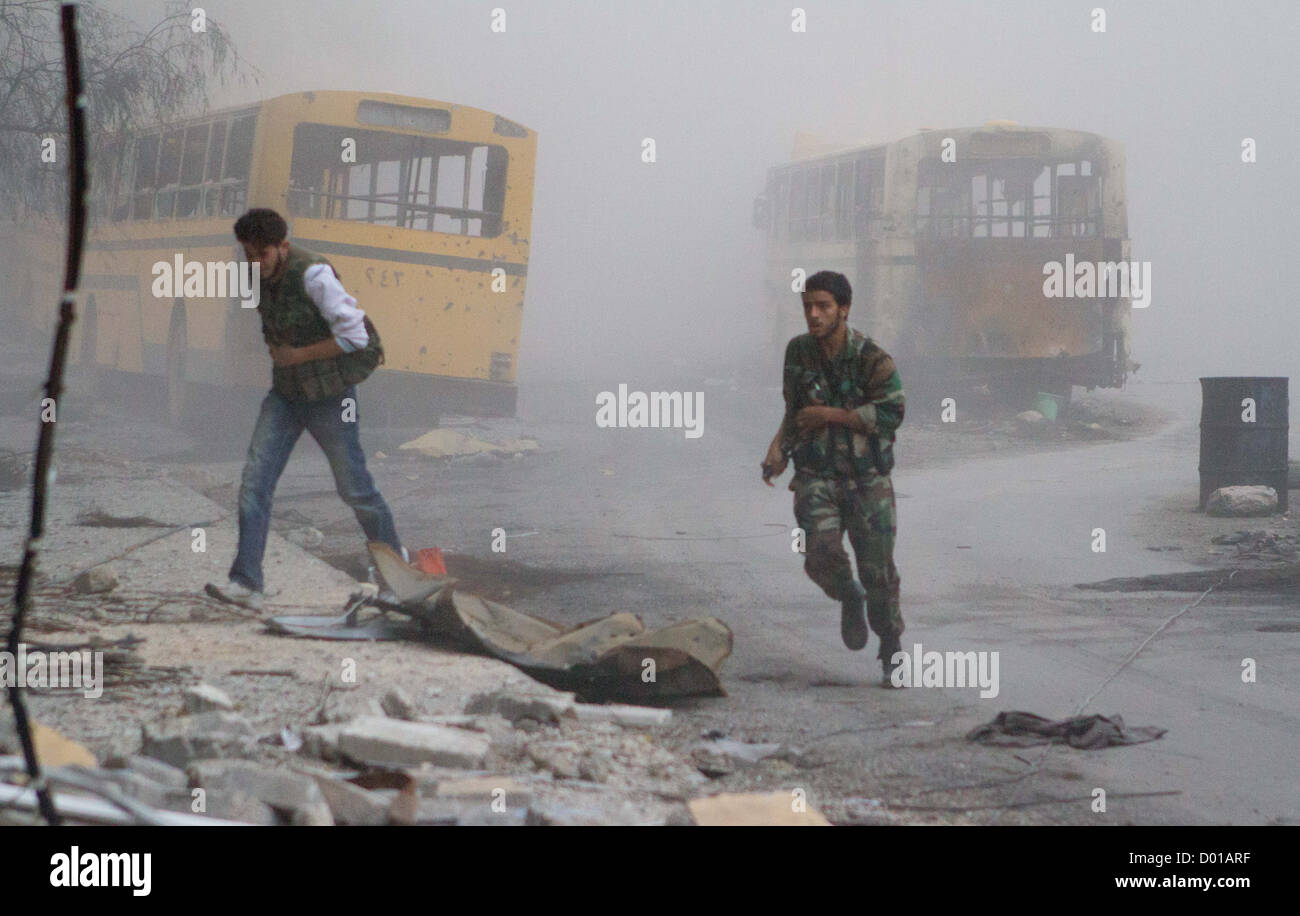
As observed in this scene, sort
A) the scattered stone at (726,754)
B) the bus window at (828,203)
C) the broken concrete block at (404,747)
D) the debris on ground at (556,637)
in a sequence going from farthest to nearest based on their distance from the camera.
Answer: the bus window at (828,203), the debris on ground at (556,637), the scattered stone at (726,754), the broken concrete block at (404,747)

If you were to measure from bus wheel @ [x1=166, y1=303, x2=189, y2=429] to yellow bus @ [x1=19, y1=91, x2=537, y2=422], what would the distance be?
34 cm

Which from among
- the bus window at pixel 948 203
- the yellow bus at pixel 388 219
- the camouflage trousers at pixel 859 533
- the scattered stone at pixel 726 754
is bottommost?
the scattered stone at pixel 726 754

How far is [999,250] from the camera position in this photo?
56.1ft

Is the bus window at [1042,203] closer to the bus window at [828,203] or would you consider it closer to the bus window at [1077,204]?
the bus window at [1077,204]

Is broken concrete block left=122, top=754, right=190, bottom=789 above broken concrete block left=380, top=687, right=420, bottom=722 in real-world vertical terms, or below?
below

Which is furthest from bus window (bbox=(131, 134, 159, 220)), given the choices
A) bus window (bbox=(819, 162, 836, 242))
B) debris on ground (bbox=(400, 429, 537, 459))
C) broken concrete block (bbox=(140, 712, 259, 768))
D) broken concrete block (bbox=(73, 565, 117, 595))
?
broken concrete block (bbox=(140, 712, 259, 768))

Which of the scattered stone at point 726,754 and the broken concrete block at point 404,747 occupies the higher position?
the broken concrete block at point 404,747

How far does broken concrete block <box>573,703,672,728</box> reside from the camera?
4.52 meters

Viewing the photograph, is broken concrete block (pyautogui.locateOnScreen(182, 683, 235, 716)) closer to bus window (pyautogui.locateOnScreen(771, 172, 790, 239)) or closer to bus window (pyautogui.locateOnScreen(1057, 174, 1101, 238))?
bus window (pyautogui.locateOnScreen(1057, 174, 1101, 238))

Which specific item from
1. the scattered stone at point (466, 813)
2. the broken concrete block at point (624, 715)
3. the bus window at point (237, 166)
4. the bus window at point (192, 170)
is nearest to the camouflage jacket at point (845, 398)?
the broken concrete block at point (624, 715)

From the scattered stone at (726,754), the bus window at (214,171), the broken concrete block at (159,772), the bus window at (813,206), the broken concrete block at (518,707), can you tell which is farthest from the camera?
the bus window at (813,206)

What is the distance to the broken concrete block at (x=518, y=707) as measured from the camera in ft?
14.3

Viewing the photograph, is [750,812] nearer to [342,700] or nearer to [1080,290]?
[342,700]

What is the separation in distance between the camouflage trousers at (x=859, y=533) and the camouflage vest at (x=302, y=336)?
186 cm
